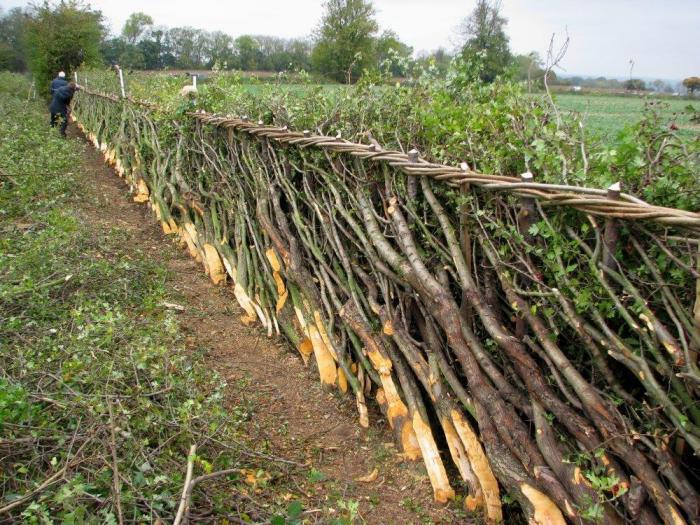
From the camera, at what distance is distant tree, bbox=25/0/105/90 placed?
840 inches

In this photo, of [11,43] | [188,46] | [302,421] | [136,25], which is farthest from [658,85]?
[136,25]

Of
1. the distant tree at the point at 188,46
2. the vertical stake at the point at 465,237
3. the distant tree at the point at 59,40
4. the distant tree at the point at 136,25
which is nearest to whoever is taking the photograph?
the vertical stake at the point at 465,237

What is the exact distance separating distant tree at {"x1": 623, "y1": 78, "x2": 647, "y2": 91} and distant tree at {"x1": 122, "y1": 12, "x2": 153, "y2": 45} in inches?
2256

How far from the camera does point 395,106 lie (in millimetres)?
3971

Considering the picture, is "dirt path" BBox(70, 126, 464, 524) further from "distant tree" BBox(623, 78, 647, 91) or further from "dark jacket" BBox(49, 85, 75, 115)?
"dark jacket" BBox(49, 85, 75, 115)

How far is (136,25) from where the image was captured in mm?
56750

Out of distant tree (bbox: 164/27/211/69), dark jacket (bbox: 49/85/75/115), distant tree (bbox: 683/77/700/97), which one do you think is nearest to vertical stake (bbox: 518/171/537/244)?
distant tree (bbox: 683/77/700/97)

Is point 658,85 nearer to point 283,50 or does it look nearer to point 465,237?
point 465,237

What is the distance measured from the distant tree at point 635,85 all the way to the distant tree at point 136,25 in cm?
5731

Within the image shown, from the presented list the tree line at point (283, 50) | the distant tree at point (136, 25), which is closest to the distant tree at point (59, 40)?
the tree line at point (283, 50)

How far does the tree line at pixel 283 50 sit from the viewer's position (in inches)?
164

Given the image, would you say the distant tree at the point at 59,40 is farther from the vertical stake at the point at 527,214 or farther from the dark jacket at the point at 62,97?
the vertical stake at the point at 527,214

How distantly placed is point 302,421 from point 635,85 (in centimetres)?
248

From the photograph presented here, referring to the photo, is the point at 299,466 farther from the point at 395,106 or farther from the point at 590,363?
the point at 395,106
